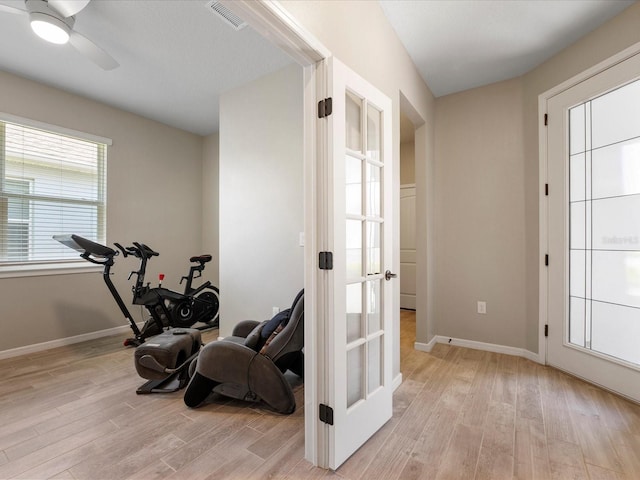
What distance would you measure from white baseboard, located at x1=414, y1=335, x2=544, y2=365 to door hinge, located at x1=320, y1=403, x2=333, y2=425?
205 centimetres

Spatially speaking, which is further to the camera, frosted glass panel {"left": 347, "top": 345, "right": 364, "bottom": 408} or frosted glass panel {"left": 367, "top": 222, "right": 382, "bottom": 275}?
frosted glass panel {"left": 367, "top": 222, "right": 382, "bottom": 275}

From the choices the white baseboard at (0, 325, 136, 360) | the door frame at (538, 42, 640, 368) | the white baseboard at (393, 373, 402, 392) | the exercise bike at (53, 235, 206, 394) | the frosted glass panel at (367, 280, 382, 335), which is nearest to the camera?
the frosted glass panel at (367, 280, 382, 335)

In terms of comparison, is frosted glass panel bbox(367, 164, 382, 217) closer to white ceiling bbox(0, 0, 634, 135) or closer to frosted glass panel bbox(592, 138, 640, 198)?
white ceiling bbox(0, 0, 634, 135)

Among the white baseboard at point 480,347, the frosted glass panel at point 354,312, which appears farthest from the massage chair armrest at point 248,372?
the white baseboard at point 480,347

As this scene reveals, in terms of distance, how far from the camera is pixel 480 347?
3.37 m

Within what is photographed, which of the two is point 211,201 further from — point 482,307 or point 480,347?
point 480,347

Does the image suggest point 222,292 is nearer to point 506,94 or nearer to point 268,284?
point 268,284

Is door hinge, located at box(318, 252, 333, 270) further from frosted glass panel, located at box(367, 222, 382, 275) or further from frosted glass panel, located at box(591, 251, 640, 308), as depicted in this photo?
frosted glass panel, located at box(591, 251, 640, 308)

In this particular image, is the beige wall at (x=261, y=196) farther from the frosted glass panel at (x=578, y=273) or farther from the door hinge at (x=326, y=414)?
the frosted glass panel at (x=578, y=273)

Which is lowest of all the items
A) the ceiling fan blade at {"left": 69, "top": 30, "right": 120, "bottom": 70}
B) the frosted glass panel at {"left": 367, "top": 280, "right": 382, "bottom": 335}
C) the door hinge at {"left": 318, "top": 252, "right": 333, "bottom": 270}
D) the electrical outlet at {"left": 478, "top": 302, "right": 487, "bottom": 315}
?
the electrical outlet at {"left": 478, "top": 302, "right": 487, "bottom": 315}

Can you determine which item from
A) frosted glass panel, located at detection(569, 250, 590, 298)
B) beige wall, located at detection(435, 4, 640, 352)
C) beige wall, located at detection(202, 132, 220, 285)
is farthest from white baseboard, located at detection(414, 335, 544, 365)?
beige wall, located at detection(202, 132, 220, 285)

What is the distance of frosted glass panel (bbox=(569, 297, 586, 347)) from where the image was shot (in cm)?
264

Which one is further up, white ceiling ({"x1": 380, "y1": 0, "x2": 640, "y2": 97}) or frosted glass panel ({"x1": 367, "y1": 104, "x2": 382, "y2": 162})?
white ceiling ({"x1": 380, "y1": 0, "x2": 640, "y2": 97})

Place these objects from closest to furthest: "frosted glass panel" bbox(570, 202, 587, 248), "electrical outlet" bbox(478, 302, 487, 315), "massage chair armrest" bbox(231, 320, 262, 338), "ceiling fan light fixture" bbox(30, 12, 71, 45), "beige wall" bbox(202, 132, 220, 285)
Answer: "ceiling fan light fixture" bbox(30, 12, 71, 45) < "frosted glass panel" bbox(570, 202, 587, 248) < "massage chair armrest" bbox(231, 320, 262, 338) < "electrical outlet" bbox(478, 302, 487, 315) < "beige wall" bbox(202, 132, 220, 285)
